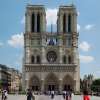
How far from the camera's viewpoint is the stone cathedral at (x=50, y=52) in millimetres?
102750

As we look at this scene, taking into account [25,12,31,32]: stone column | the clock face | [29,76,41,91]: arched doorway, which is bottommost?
[29,76,41,91]: arched doorway

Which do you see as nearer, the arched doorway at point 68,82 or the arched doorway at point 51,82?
the arched doorway at point 68,82

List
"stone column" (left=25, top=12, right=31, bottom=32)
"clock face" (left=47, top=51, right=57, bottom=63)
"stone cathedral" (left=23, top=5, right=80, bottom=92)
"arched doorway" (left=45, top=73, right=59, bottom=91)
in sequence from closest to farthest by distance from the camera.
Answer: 1. "stone cathedral" (left=23, top=5, right=80, bottom=92)
2. "arched doorway" (left=45, top=73, right=59, bottom=91)
3. "stone column" (left=25, top=12, right=31, bottom=32)
4. "clock face" (left=47, top=51, right=57, bottom=63)

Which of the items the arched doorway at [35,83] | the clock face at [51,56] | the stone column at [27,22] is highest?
the stone column at [27,22]

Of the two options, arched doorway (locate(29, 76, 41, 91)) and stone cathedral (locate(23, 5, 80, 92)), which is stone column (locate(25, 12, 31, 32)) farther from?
arched doorway (locate(29, 76, 41, 91))

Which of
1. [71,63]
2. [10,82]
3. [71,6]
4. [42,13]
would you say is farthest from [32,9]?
[10,82]

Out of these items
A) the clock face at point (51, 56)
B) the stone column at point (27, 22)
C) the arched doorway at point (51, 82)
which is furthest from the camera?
the clock face at point (51, 56)

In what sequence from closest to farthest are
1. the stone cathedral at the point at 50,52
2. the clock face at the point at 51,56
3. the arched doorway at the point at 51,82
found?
the stone cathedral at the point at 50,52 < the arched doorway at the point at 51,82 < the clock face at the point at 51,56

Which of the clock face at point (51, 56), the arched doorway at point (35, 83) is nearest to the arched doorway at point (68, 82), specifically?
the clock face at point (51, 56)

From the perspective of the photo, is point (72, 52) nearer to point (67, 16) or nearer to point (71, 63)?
point (71, 63)

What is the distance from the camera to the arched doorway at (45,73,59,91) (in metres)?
103

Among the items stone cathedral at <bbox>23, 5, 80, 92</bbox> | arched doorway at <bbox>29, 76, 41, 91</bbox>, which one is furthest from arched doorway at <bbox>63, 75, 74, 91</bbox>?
arched doorway at <bbox>29, 76, 41, 91</bbox>

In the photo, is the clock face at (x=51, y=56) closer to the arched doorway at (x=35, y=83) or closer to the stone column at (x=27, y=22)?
the arched doorway at (x=35, y=83)

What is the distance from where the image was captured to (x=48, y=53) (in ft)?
347
